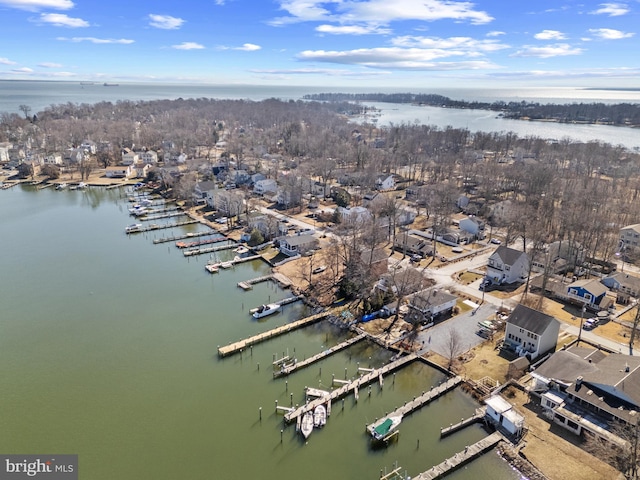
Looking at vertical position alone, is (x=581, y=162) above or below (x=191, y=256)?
above

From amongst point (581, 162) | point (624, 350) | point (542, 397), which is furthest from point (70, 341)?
point (581, 162)

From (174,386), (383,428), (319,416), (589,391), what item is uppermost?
(589,391)

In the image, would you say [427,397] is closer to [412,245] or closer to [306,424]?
[306,424]

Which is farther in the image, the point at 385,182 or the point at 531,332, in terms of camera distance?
the point at 385,182

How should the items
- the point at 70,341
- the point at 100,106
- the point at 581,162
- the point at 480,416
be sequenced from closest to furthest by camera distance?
the point at 480,416, the point at 70,341, the point at 581,162, the point at 100,106

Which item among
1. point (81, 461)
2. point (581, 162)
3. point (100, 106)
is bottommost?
point (81, 461)

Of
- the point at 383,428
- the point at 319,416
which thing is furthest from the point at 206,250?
the point at 383,428

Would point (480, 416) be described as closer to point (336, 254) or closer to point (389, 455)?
point (389, 455)
